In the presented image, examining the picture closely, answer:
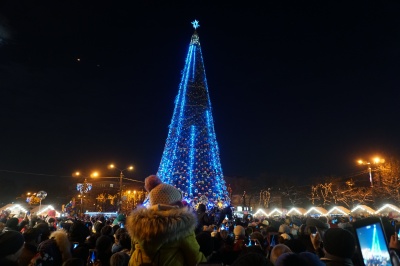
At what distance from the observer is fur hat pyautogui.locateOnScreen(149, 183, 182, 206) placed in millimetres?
3876

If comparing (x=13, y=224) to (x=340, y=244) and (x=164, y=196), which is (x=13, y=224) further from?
(x=340, y=244)

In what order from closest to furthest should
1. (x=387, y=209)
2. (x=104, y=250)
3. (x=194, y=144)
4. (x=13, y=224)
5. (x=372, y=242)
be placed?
(x=372, y=242), (x=104, y=250), (x=13, y=224), (x=194, y=144), (x=387, y=209)

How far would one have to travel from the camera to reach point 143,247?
3469mm

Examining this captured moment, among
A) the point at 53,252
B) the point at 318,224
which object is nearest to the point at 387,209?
the point at 318,224

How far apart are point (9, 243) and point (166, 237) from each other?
270 cm

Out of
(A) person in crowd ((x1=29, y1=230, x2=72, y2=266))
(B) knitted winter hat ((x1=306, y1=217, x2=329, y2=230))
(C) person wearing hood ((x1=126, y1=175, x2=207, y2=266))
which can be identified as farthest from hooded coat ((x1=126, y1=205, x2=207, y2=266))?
(B) knitted winter hat ((x1=306, y1=217, x2=329, y2=230))

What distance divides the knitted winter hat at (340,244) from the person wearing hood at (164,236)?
1375mm

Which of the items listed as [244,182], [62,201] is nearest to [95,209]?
[62,201]

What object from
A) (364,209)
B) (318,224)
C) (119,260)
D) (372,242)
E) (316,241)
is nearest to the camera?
(372,242)

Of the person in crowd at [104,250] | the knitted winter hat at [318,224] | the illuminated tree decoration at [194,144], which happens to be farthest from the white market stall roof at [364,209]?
the person in crowd at [104,250]

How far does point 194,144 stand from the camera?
28.4m

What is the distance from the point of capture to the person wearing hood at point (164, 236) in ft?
11.1

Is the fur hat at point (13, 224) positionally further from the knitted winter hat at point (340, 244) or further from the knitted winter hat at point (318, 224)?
the knitted winter hat at point (340, 244)

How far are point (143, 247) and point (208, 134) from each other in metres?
24.2
